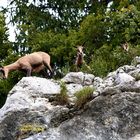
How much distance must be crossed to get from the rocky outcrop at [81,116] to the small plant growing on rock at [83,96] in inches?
3.2

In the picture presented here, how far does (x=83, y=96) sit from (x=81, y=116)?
44cm

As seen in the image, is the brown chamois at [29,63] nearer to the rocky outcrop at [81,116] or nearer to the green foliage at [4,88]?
the green foliage at [4,88]

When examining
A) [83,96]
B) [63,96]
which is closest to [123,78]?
[83,96]

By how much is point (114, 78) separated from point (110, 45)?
6856 millimetres

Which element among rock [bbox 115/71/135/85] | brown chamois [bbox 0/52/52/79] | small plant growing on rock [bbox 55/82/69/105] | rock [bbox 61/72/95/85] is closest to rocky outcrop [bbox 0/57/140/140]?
rock [bbox 115/71/135/85]

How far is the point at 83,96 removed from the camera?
10.5 meters

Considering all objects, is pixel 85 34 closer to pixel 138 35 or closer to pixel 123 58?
pixel 138 35

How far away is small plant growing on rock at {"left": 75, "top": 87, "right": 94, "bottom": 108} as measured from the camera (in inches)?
412

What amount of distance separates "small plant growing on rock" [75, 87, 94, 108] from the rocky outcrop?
0.27 feet

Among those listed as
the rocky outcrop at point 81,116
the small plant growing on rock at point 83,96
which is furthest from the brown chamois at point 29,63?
the small plant growing on rock at point 83,96

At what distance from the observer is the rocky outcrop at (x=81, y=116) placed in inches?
391

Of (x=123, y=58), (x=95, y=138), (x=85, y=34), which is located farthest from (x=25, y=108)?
(x=85, y=34)

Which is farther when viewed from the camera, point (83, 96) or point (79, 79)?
point (79, 79)

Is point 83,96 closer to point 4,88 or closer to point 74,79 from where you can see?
point 74,79
